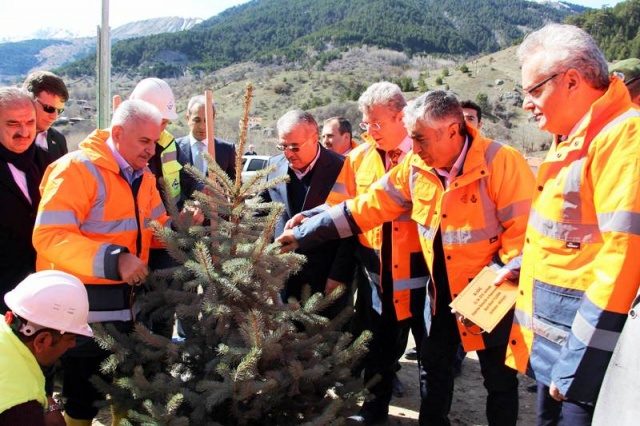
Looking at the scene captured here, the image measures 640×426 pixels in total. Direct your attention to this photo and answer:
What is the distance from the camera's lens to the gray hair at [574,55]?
219 centimetres

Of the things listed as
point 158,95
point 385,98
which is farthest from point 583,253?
point 158,95

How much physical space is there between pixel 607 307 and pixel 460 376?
3.51m

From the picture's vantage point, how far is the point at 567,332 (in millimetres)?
2244

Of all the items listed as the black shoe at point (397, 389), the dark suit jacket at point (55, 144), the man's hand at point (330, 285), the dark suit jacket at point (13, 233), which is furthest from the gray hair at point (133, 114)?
the black shoe at point (397, 389)

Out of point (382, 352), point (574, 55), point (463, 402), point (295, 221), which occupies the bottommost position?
point (463, 402)

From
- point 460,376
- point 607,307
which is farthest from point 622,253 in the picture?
point 460,376

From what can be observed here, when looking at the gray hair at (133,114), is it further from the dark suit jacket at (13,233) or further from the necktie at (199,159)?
the necktie at (199,159)

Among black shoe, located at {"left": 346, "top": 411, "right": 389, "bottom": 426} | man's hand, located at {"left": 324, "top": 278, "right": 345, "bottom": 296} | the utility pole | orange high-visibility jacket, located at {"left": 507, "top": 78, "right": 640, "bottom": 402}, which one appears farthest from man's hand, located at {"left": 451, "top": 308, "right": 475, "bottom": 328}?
the utility pole

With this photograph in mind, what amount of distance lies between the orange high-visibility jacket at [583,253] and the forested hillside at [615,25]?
6368 centimetres

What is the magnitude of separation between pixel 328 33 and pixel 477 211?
138m

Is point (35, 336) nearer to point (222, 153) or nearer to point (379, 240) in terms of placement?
point (379, 240)

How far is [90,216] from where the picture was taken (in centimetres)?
297

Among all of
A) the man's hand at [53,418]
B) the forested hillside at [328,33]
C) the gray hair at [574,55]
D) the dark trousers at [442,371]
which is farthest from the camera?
the forested hillside at [328,33]

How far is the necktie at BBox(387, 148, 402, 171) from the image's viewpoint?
3.77 m
